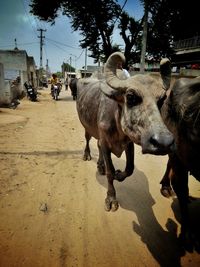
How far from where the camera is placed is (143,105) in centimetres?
224

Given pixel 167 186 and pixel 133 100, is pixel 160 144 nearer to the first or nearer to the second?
Answer: pixel 133 100

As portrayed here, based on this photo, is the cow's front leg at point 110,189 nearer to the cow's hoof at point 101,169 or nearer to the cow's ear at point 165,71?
the cow's hoof at point 101,169

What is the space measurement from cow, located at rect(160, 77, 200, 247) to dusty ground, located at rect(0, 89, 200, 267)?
49cm

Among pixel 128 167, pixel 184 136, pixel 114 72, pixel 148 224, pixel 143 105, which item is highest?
pixel 114 72

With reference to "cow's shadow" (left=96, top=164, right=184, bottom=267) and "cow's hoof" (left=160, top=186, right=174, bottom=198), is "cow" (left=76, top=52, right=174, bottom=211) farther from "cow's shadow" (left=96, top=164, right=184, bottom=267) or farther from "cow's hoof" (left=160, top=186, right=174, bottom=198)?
"cow's hoof" (left=160, top=186, right=174, bottom=198)

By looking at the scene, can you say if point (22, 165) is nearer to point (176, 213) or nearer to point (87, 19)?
point (176, 213)

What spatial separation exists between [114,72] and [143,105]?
2.50 feet

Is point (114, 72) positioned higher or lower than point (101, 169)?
higher

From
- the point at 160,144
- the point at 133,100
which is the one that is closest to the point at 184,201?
the point at 160,144

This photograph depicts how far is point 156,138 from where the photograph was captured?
6.39ft

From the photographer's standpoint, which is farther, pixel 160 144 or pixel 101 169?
pixel 101 169

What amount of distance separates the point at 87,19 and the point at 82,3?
5.13 ft

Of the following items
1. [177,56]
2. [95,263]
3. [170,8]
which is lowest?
[95,263]

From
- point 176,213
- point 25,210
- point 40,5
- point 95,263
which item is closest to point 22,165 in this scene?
point 25,210
